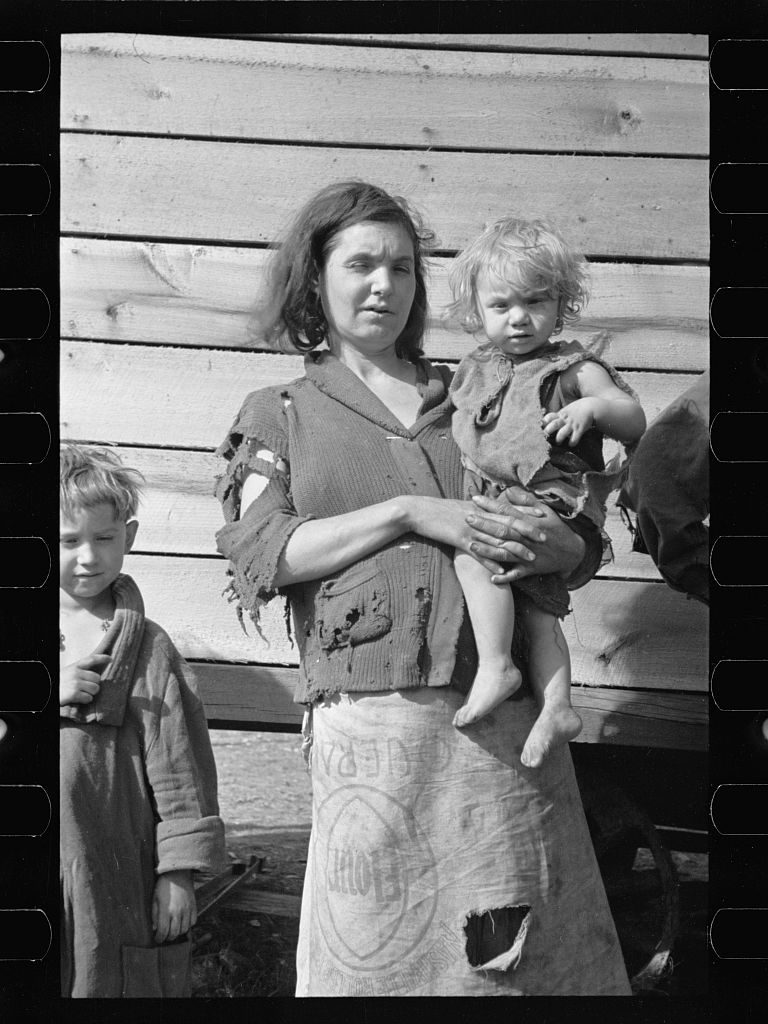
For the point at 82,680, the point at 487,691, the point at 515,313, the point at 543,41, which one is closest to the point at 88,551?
the point at 82,680

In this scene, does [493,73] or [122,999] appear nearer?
[122,999]

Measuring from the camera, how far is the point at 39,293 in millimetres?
2357

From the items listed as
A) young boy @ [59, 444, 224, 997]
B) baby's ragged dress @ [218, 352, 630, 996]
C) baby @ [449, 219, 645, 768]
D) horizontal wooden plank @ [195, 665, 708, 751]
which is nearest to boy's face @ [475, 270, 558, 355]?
baby @ [449, 219, 645, 768]

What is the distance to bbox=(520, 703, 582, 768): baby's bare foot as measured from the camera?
226 centimetres

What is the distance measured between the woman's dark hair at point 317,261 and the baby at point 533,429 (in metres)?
0.16

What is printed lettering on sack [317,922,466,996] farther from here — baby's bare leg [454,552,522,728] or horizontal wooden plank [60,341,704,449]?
horizontal wooden plank [60,341,704,449]

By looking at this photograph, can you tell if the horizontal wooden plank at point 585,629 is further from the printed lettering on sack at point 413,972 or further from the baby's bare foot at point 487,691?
the printed lettering on sack at point 413,972

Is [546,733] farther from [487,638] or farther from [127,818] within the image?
[127,818]

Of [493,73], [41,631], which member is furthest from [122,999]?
[493,73]

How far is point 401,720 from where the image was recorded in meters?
2.25

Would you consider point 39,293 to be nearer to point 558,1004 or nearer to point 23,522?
point 23,522

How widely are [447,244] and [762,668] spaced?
1.05 metres

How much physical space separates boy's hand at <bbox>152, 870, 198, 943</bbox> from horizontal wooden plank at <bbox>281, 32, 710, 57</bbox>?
5.16ft

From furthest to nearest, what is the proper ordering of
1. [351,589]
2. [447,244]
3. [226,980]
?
[447,244] < [226,980] < [351,589]
